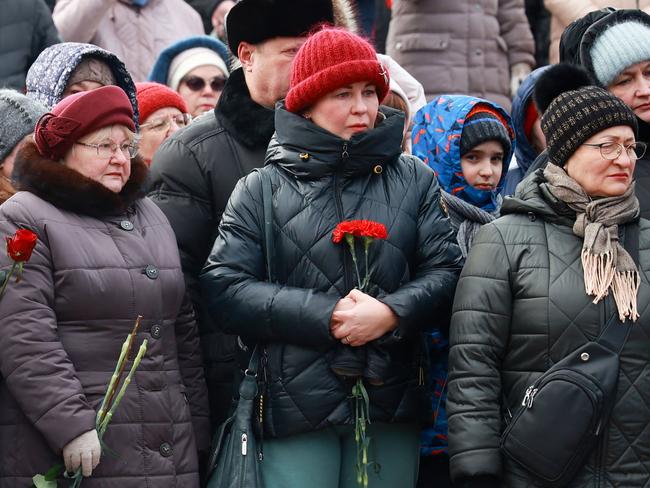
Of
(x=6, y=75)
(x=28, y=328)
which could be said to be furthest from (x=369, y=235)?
(x=6, y=75)

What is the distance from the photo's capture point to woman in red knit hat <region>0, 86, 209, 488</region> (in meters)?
4.19

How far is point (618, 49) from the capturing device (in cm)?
546

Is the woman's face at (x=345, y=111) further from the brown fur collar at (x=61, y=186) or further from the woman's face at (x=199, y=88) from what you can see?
the woman's face at (x=199, y=88)

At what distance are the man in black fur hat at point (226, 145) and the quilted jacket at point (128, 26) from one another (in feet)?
8.64

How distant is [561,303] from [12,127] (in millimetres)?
2317

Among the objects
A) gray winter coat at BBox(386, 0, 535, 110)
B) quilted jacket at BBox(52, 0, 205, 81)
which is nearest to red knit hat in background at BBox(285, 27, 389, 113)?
quilted jacket at BBox(52, 0, 205, 81)

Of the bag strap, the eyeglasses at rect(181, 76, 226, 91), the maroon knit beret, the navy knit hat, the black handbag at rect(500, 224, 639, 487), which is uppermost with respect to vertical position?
the maroon knit beret

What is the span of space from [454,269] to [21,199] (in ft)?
5.21

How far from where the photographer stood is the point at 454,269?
15.6 feet

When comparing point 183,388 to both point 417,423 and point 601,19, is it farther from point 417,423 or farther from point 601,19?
point 601,19

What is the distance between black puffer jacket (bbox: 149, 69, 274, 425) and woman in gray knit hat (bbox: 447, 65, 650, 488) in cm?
102

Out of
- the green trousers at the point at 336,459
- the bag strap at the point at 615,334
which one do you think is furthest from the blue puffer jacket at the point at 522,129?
the green trousers at the point at 336,459

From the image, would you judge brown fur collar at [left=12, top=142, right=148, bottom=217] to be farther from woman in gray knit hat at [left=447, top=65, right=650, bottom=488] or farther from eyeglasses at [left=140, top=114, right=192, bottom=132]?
eyeglasses at [left=140, top=114, right=192, bottom=132]

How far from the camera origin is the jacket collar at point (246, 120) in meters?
5.21
